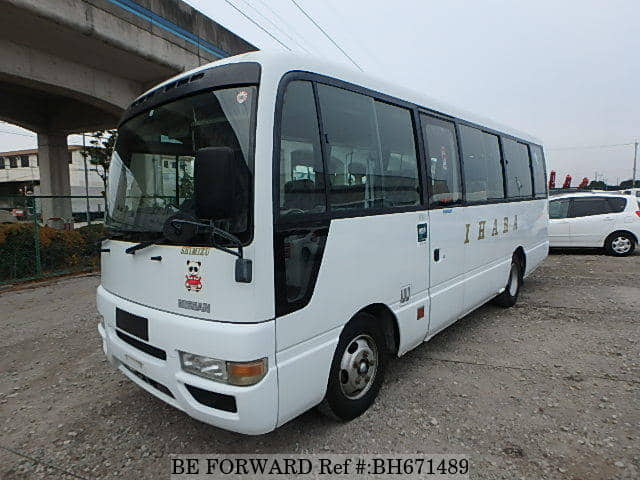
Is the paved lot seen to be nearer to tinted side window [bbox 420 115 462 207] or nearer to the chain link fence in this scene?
tinted side window [bbox 420 115 462 207]

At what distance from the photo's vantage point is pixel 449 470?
2512mm

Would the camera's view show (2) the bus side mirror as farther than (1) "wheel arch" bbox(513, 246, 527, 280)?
No

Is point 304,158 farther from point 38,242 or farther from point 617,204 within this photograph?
point 617,204

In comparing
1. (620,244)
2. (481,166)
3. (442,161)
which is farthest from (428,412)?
(620,244)

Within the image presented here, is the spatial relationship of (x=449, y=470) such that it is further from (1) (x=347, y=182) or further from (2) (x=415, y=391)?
(1) (x=347, y=182)

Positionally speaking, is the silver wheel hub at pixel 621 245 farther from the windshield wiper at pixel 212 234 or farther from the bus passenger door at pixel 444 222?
the windshield wiper at pixel 212 234

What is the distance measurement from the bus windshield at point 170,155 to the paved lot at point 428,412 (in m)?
1.48

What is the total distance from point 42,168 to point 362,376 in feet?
58.8

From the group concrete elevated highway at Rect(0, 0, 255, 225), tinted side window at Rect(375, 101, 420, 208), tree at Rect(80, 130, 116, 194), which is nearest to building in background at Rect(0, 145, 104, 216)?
tree at Rect(80, 130, 116, 194)

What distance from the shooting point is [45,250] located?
8461 millimetres

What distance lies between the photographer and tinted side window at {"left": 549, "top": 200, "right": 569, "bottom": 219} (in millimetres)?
11109

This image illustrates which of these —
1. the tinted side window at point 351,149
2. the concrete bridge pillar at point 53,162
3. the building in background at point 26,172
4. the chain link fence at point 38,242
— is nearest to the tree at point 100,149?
the concrete bridge pillar at point 53,162

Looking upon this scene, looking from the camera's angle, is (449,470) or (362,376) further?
(362,376)

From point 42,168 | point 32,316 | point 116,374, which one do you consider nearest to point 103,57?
point 32,316
